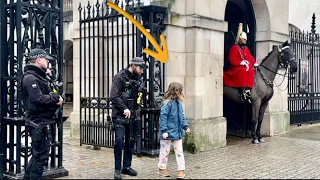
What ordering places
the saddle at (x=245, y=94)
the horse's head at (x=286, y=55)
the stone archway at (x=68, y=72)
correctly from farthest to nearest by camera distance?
the stone archway at (x=68, y=72) → the horse's head at (x=286, y=55) → the saddle at (x=245, y=94)

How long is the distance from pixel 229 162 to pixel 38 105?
397 centimetres

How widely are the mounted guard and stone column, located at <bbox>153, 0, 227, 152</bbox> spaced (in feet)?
3.51

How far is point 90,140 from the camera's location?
9.73 metres

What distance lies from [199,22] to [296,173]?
367 centimetres

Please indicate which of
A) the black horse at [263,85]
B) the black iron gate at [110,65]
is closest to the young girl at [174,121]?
the black iron gate at [110,65]

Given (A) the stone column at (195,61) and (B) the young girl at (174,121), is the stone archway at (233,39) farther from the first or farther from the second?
(B) the young girl at (174,121)

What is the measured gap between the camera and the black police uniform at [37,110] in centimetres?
568

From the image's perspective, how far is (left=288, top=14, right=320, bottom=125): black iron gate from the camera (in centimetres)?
1381

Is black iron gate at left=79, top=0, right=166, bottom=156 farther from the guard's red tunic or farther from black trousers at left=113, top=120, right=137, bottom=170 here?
the guard's red tunic

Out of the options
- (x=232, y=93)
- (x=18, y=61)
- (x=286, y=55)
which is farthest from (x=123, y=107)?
(x=286, y=55)

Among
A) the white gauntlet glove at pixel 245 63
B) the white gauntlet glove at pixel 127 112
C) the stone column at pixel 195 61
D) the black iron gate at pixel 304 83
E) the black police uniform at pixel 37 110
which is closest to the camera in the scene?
the black police uniform at pixel 37 110

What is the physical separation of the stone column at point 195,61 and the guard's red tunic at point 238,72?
1.06 m

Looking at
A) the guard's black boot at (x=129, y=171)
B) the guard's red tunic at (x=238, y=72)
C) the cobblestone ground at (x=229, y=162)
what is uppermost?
the guard's red tunic at (x=238, y=72)

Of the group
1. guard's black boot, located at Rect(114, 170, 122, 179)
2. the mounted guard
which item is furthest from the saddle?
guard's black boot, located at Rect(114, 170, 122, 179)
